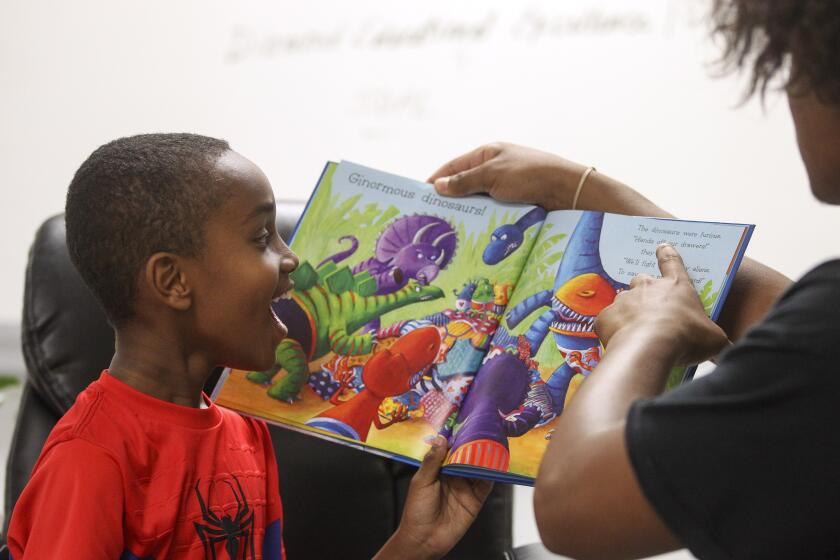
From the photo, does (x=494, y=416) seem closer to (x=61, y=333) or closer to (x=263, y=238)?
(x=263, y=238)

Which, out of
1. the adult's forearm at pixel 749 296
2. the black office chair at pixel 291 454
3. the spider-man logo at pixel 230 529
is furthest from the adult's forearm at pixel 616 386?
the black office chair at pixel 291 454

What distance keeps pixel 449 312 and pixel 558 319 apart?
12 cm

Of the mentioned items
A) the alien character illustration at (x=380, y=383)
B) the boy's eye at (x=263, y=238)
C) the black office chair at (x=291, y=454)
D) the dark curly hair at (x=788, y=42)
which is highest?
the dark curly hair at (x=788, y=42)

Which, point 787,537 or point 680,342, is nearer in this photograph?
point 787,537

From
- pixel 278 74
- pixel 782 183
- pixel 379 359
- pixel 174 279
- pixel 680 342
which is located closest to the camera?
pixel 680 342

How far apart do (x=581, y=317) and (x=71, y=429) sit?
0.47 metres

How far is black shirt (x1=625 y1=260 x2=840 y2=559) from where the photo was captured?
0.54m

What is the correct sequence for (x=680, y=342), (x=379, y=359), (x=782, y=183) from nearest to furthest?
1. (x=680, y=342)
2. (x=379, y=359)
3. (x=782, y=183)

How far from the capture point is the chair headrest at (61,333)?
3.65ft

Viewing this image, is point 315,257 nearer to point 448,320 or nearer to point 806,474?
point 448,320

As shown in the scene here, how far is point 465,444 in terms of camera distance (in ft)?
2.81

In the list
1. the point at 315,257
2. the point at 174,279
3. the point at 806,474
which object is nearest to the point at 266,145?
the point at 315,257

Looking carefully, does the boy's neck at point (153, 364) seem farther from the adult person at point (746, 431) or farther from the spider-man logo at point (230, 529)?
the adult person at point (746, 431)

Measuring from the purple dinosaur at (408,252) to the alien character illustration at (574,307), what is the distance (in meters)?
0.11
